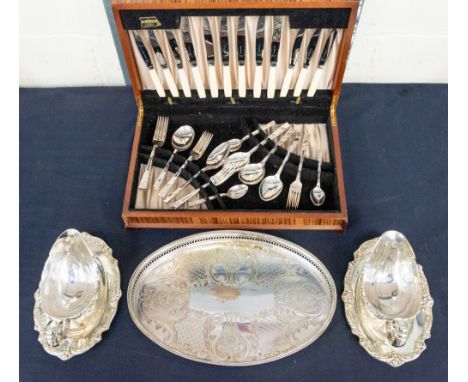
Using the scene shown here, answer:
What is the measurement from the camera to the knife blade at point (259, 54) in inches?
43.8

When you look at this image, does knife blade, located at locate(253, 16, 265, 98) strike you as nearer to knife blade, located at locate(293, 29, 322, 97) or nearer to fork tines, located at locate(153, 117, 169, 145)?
knife blade, located at locate(293, 29, 322, 97)

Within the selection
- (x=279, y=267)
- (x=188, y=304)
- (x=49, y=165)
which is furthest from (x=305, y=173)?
→ (x=49, y=165)

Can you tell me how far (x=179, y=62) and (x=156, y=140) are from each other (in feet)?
0.63

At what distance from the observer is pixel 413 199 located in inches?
47.5

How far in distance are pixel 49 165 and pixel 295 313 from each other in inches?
27.8

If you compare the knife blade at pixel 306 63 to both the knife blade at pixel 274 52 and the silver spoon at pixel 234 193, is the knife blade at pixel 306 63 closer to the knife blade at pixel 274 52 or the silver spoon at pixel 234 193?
the knife blade at pixel 274 52

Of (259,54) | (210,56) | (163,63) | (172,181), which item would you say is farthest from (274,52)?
(172,181)

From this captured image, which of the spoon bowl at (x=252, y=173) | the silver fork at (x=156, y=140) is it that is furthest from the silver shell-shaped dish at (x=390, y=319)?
the silver fork at (x=156, y=140)

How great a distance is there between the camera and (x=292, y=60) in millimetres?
1170

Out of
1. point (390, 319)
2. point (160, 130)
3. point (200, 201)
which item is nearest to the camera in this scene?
point (390, 319)

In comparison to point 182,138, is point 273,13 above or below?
above

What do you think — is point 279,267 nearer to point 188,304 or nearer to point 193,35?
point 188,304

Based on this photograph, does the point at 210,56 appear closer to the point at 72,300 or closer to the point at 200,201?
the point at 200,201

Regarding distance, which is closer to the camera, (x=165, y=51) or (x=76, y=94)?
(x=165, y=51)
